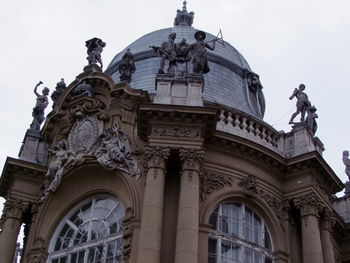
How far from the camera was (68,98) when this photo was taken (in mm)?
18531

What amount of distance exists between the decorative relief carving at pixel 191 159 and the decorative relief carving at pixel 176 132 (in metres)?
0.49

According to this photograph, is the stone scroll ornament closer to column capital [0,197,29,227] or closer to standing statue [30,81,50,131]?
column capital [0,197,29,227]

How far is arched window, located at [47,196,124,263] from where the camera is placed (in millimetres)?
15789

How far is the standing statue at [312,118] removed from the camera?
61.2 ft

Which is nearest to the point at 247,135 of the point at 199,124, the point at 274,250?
the point at 199,124

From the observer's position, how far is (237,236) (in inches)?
627

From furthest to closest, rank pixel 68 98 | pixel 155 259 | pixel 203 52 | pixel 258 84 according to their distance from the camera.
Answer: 1. pixel 258 84
2. pixel 68 98
3. pixel 203 52
4. pixel 155 259

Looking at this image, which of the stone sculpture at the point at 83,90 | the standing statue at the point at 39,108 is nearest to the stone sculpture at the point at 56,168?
the stone sculpture at the point at 83,90

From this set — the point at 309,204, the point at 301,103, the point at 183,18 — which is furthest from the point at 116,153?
the point at 183,18

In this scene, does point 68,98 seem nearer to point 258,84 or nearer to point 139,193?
point 139,193

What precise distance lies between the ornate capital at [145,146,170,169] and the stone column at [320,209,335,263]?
5248mm

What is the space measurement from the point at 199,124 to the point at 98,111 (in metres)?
3.56

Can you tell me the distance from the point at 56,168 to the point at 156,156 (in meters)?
3.70

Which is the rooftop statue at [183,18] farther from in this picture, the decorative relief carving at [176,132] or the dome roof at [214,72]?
the decorative relief carving at [176,132]
